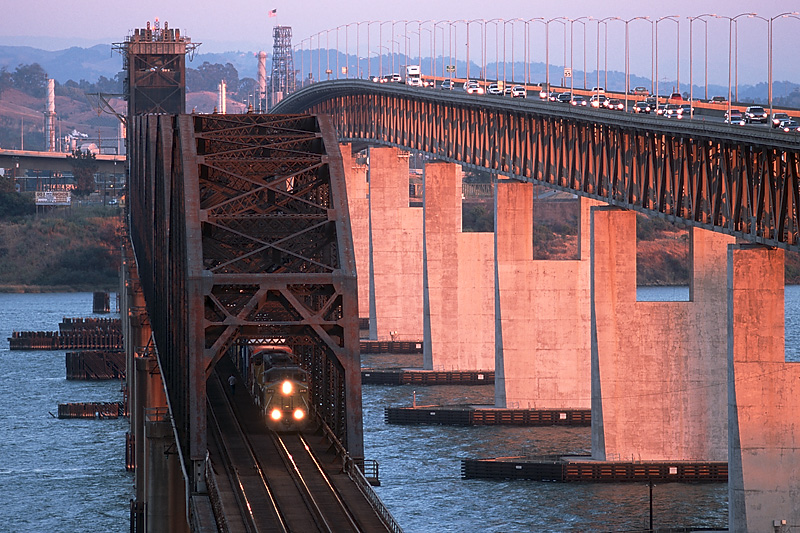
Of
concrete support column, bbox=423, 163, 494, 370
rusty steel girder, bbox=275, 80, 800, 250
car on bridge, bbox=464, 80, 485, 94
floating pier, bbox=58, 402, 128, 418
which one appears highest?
car on bridge, bbox=464, 80, 485, 94

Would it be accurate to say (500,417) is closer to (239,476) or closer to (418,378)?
(418,378)

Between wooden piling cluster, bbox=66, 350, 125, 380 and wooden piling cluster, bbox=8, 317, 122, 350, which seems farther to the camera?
wooden piling cluster, bbox=8, 317, 122, 350

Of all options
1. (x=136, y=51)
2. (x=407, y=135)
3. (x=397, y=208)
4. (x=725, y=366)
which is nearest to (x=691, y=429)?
(x=725, y=366)

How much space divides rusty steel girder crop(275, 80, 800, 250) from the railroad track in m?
20.6

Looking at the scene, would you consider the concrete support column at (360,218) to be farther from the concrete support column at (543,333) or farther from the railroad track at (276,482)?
the railroad track at (276,482)

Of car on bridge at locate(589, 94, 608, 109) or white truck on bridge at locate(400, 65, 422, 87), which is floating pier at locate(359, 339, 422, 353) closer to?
white truck on bridge at locate(400, 65, 422, 87)

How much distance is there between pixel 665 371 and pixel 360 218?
83.6 meters

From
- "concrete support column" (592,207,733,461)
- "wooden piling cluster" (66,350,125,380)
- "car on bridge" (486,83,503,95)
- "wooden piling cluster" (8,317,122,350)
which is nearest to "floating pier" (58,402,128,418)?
"wooden piling cluster" (66,350,125,380)

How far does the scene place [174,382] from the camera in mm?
51562

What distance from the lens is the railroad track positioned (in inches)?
1559

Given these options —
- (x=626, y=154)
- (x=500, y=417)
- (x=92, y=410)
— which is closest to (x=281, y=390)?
(x=626, y=154)

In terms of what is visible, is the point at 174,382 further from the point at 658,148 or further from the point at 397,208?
the point at 397,208

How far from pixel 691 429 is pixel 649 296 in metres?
118

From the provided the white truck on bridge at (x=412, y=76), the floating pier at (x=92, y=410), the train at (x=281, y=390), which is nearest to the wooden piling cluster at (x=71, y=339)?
the floating pier at (x=92, y=410)
